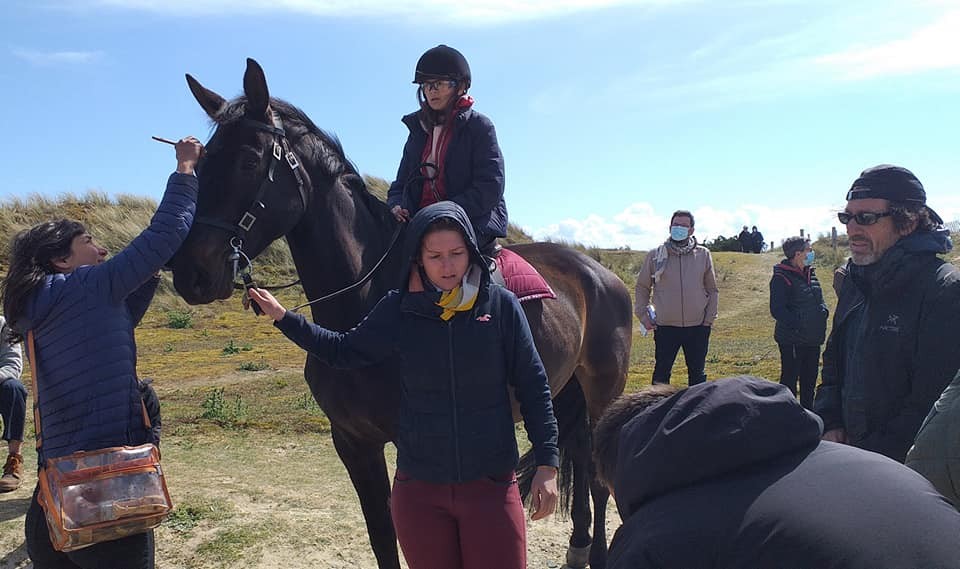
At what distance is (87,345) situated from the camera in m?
2.67

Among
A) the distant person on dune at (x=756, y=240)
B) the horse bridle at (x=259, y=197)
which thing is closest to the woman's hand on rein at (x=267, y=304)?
the horse bridle at (x=259, y=197)

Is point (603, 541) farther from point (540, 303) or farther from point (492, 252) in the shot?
point (492, 252)

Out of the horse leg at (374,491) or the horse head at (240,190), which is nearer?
the horse head at (240,190)

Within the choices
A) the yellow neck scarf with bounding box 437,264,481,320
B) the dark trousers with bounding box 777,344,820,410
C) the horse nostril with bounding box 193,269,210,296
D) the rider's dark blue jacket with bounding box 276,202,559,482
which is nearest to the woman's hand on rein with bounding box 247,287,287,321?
the rider's dark blue jacket with bounding box 276,202,559,482

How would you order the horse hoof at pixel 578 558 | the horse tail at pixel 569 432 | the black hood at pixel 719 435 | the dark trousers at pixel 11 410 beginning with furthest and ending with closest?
the dark trousers at pixel 11 410 < the horse tail at pixel 569 432 < the horse hoof at pixel 578 558 < the black hood at pixel 719 435

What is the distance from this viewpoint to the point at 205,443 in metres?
7.39

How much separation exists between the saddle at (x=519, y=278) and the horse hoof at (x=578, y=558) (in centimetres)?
182

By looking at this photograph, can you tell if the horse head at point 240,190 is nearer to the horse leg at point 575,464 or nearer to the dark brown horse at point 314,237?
the dark brown horse at point 314,237

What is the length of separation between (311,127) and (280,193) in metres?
0.52

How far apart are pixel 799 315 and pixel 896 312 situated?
5.10 meters

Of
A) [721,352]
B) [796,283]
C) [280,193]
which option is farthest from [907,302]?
Answer: [721,352]

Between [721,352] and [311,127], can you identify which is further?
[721,352]

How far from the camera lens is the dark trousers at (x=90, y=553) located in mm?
2699

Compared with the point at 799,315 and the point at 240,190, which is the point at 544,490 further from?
the point at 799,315
